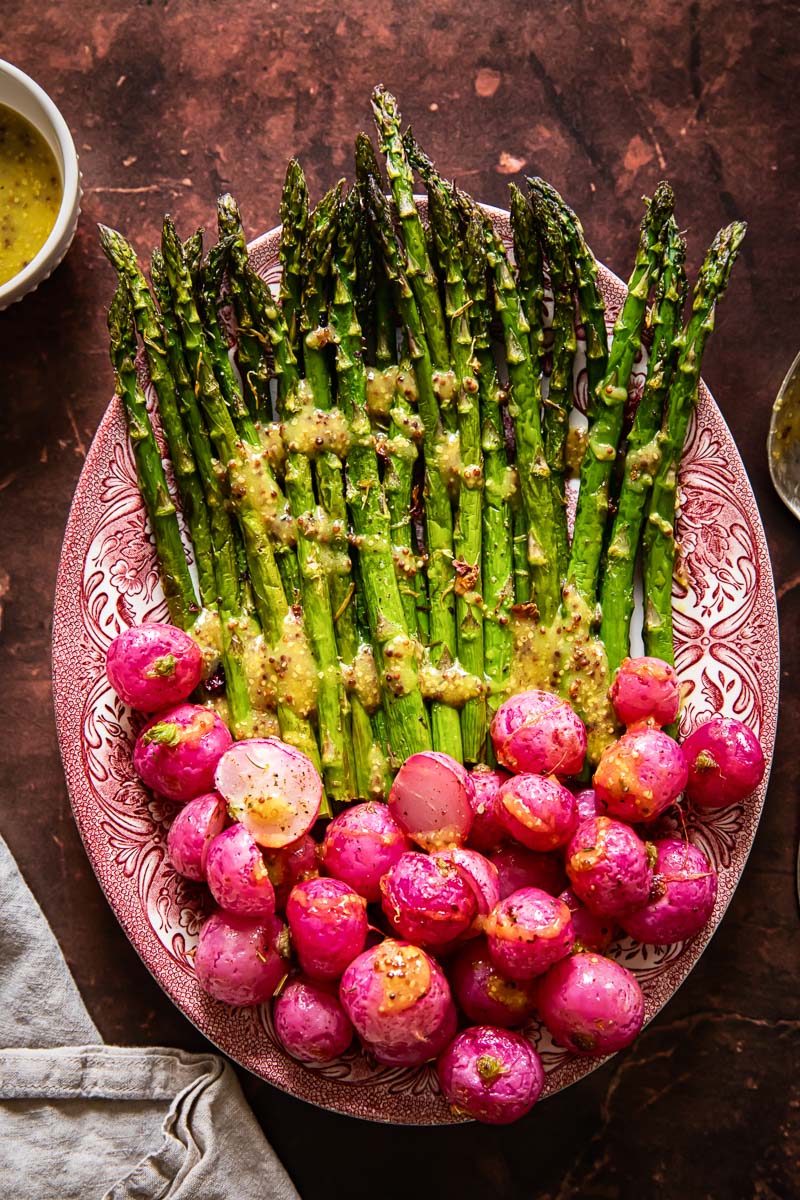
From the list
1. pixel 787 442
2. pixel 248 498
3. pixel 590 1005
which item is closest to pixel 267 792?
pixel 248 498

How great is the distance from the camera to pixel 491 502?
264 cm

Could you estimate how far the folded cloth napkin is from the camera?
105 inches

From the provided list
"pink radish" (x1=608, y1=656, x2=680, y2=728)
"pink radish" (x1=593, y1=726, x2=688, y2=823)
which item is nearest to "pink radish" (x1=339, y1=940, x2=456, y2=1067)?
"pink radish" (x1=593, y1=726, x2=688, y2=823)

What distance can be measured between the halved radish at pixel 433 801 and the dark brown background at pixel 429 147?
3.45ft

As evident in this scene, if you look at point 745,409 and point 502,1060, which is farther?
point 745,409

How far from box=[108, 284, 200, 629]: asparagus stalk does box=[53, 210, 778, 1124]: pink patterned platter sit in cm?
7

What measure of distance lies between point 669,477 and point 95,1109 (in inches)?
95.2

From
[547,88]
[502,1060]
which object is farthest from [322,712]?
[547,88]

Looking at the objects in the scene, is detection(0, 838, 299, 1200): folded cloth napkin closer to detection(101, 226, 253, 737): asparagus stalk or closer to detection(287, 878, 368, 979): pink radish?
detection(287, 878, 368, 979): pink radish

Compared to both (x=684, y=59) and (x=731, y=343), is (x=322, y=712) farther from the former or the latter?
(x=684, y=59)

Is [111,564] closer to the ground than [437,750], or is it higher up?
higher up

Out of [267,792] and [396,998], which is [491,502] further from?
[396,998]

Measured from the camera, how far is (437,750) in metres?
2.56

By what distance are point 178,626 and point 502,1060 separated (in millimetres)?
1395
